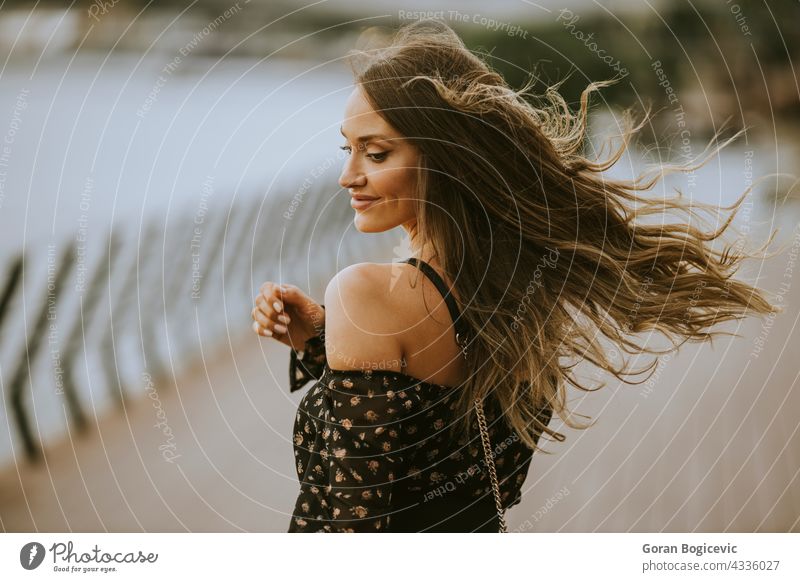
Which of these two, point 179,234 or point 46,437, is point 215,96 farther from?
point 46,437

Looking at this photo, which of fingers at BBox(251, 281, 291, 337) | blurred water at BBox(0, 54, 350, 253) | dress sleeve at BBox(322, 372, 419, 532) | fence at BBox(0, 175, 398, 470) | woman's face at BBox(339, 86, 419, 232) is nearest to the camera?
dress sleeve at BBox(322, 372, 419, 532)

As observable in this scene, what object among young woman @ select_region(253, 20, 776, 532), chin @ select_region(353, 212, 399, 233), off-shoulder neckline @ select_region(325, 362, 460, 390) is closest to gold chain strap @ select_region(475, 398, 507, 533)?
young woman @ select_region(253, 20, 776, 532)

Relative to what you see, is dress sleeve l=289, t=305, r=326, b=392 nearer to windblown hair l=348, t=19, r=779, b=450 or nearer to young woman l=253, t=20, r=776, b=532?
young woman l=253, t=20, r=776, b=532

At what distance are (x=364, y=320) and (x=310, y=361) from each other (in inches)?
15.8

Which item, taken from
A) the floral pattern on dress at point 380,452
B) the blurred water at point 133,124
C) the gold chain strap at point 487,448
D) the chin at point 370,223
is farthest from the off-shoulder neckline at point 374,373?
the blurred water at point 133,124

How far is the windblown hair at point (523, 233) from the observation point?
1176mm

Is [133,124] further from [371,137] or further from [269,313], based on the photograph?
[371,137]

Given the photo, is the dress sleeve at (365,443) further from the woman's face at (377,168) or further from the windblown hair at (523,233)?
the woman's face at (377,168)

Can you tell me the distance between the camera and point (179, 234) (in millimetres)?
1800

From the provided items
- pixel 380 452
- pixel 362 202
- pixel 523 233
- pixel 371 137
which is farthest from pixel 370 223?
pixel 380 452

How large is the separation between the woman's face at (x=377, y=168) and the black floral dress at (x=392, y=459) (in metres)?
0.15

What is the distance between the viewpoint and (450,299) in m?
1.12

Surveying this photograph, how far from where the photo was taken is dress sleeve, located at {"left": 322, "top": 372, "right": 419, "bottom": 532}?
1055mm
